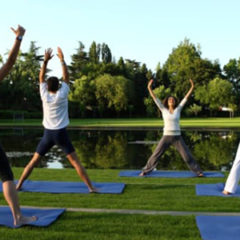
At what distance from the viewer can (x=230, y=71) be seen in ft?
238

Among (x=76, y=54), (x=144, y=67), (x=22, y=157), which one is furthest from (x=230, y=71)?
(x=22, y=157)

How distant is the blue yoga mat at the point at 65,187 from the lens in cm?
616

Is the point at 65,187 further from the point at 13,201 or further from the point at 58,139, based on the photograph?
the point at 13,201

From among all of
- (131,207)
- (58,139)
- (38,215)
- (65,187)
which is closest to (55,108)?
(58,139)

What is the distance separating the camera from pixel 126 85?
177 feet

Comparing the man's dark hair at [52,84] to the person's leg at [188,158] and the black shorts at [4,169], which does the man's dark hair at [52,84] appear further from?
A: the person's leg at [188,158]

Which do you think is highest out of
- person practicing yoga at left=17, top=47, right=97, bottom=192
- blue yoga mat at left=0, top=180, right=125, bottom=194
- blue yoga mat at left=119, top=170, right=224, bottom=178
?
person practicing yoga at left=17, top=47, right=97, bottom=192

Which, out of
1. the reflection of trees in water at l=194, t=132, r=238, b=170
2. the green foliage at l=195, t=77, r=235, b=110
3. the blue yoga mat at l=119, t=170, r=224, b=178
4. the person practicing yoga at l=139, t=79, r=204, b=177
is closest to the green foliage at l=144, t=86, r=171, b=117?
the green foliage at l=195, t=77, r=235, b=110

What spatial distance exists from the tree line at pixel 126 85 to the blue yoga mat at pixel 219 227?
44.6 meters

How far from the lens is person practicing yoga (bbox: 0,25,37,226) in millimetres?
3850

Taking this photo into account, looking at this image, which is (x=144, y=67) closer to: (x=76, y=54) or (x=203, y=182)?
(x=76, y=54)

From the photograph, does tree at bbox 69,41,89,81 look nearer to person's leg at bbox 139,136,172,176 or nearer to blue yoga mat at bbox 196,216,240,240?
person's leg at bbox 139,136,172,176

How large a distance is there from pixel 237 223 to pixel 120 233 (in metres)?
1.40

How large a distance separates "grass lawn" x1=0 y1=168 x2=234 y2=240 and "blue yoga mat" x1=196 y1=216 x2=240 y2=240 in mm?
92
